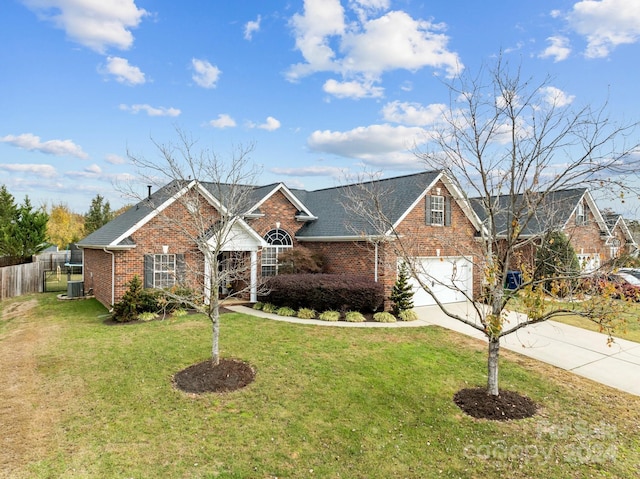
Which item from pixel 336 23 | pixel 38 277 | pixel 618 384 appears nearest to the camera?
pixel 618 384

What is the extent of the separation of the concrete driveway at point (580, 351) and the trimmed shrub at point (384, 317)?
1154mm

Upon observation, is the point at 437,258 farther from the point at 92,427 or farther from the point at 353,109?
the point at 92,427

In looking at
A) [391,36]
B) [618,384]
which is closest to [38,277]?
[391,36]

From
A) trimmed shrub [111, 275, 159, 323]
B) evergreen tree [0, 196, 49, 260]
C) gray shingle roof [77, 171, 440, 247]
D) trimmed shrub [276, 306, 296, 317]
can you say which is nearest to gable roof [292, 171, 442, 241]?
gray shingle roof [77, 171, 440, 247]

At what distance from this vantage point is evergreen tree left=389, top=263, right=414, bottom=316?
45.0 feet

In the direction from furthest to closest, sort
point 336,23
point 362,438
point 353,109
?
point 353,109, point 336,23, point 362,438

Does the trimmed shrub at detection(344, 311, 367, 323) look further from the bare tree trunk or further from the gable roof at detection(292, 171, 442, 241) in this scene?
the bare tree trunk

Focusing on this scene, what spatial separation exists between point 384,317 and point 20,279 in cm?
1956

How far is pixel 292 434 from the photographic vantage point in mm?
5578

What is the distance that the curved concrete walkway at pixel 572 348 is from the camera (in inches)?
326

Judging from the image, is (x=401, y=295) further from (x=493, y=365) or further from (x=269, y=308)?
(x=493, y=365)

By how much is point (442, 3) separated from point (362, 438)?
1205 cm

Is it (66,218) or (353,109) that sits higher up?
(353,109)

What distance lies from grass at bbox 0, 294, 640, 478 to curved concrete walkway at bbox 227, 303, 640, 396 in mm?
734
